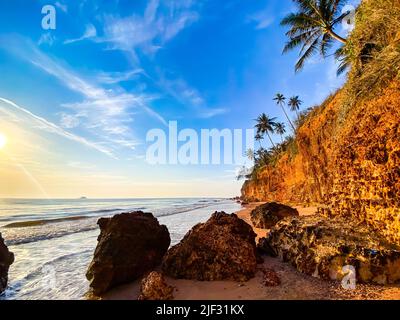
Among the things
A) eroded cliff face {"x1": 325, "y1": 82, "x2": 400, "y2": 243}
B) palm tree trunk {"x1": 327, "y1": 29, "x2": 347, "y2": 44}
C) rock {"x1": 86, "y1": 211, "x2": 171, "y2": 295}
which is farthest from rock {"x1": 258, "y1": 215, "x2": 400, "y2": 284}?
palm tree trunk {"x1": 327, "y1": 29, "x2": 347, "y2": 44}

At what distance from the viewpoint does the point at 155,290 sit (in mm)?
4996

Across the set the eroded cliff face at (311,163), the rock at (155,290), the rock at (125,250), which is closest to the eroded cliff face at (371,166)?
→ the eroded cliff face at (311,163)

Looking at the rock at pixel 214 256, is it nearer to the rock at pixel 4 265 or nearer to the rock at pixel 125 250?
the rock at pixel 125 250

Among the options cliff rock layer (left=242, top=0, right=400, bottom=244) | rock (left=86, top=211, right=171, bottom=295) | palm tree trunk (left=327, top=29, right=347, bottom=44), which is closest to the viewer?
cliff rock layer (left=242, top=0, right=400, bottom=244)

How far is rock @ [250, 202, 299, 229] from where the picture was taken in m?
13.7

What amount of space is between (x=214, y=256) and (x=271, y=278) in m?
1.38

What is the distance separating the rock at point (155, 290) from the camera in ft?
16.2

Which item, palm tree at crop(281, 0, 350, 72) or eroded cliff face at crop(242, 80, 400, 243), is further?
palm tree at crop(281, 0, 350, 72)

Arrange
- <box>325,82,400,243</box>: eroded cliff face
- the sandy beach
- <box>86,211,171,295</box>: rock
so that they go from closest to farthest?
the sandy beach → <box>325,82,400,243</box>: eroded cliff face → <box>86,211,171,295</box>: rock

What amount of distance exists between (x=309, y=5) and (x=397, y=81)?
1532cm

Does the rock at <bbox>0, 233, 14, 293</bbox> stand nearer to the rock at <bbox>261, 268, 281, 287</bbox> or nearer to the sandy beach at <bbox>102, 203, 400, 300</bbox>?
the sandy beach at <bbox>102, 203, 400, 300</bbox>

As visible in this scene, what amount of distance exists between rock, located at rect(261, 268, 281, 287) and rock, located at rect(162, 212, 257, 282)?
31 centimetres

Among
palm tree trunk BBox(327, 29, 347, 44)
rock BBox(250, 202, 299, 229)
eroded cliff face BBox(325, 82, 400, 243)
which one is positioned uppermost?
palm tree trunk BBox(327, 29, 347, 44)

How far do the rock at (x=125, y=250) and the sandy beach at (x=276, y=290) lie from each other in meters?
0.30
